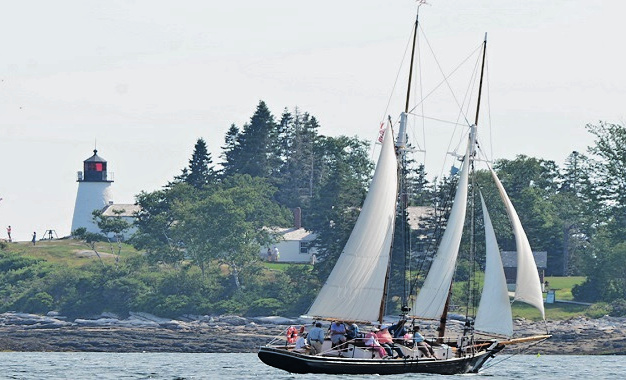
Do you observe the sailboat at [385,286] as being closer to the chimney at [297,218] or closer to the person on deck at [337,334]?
the person on deck at [337,334]

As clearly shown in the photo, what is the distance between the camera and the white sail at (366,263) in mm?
60625

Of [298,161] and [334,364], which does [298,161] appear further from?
[334,364]

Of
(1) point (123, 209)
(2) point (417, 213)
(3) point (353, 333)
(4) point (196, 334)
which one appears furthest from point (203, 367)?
(1) point (123, 209)

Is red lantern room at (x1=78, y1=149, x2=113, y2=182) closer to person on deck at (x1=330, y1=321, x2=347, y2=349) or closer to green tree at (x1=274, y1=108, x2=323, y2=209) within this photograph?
green tree at (x1=274, y1=108, x2=323, y2=209)

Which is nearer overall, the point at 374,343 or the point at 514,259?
the point at 374,343

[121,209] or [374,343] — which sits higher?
[121,209]

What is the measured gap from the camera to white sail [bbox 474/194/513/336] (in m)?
61.8

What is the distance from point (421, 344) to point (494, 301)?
355cm

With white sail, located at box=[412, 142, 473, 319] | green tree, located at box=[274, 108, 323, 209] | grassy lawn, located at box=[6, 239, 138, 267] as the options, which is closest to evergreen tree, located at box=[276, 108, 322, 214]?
green tree, located at box=[274, 108, 323, 209]

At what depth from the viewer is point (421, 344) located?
60500 millimetres

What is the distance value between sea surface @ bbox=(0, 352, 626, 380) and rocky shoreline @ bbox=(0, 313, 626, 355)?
5.64m

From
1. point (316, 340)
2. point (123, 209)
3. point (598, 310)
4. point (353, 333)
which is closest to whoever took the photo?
point (316, 340)

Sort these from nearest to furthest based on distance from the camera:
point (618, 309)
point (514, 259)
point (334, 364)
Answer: point (334, 364), point (618, 309), point (514, 259)

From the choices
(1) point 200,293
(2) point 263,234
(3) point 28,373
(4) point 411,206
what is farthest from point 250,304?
(3) point 28,373
